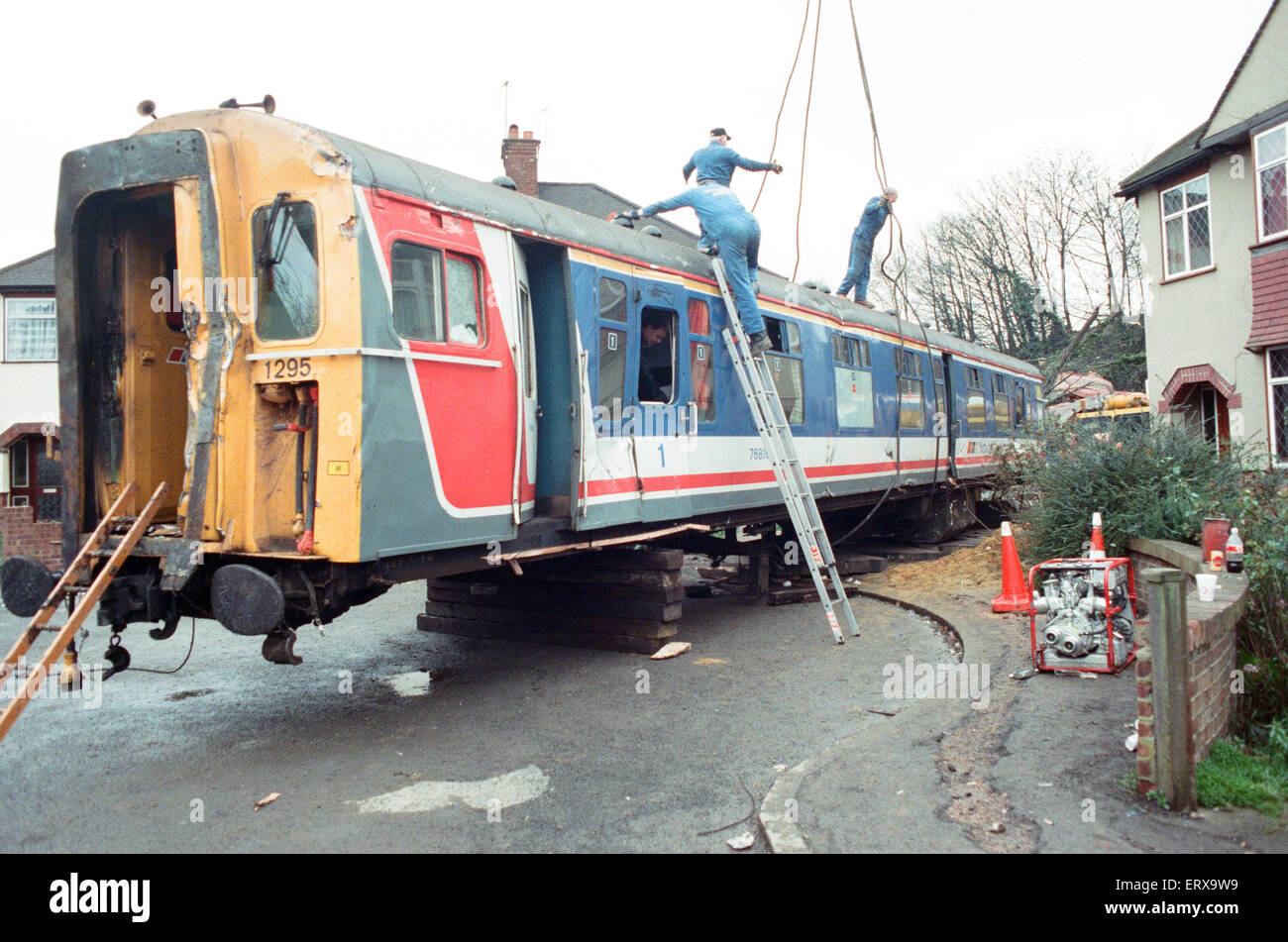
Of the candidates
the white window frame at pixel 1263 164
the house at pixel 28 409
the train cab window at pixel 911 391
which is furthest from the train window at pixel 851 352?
the house at pixel 28 409

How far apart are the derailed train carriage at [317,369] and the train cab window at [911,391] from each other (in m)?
6.88

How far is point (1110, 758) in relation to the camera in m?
4.64

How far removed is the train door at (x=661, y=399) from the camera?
7.41 metres

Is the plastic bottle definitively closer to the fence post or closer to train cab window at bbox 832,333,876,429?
the fence post

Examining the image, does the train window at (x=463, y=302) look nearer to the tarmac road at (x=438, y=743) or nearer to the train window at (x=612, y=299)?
the train window at (x=612, y=299)

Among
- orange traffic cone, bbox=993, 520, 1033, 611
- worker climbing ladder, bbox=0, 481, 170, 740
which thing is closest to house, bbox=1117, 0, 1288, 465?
orange traffic cone, bbox=993, 520, 1033, 611

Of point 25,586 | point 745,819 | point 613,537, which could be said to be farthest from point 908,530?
point 25,586

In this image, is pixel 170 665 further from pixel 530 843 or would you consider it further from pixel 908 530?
pixel 908 530

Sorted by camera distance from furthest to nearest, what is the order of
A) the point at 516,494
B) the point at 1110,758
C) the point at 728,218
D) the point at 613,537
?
the point at 728,218 < the point at 613,537 < the point at 516,494 < the point at 1110,758

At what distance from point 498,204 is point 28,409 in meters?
17.6

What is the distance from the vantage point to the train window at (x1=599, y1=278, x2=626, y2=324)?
23.0 feet

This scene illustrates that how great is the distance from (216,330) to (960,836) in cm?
452

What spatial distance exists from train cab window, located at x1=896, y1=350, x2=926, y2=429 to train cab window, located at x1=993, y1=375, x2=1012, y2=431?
14.1ft

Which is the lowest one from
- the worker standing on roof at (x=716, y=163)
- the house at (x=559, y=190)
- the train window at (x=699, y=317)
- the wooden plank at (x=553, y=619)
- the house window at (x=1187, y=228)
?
the wooden plank at (x=553, y=619)
